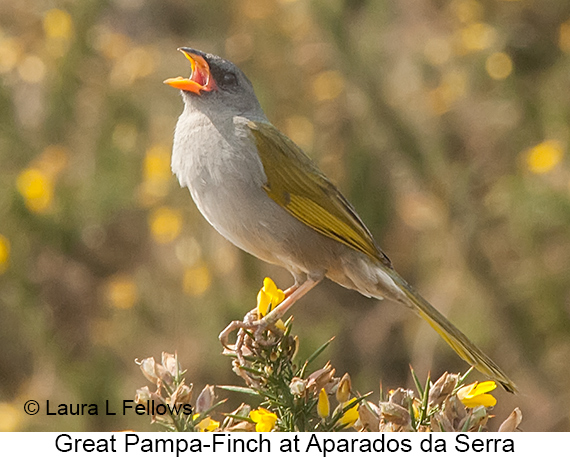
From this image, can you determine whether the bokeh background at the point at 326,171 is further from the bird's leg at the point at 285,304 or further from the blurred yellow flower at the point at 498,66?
the bird's leg at the point at 285,304

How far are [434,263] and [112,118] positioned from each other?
2.51 metres

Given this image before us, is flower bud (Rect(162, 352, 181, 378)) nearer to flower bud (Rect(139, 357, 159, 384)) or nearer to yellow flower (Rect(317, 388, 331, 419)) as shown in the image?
flower bud (Rect(139, 357, 159, 384))

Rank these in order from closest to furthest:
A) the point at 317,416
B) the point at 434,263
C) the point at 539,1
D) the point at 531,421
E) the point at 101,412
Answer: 1. the point at 317,416
2. the point at 101,412
3. the point at 531,421
4. the point at 434,263
5. the point at 539,1

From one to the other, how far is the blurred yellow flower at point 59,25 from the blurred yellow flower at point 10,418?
254cm

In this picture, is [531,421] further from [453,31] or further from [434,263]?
[453,31]

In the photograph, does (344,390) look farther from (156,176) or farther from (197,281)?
(156,176)

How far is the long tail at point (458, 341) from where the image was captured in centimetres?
235

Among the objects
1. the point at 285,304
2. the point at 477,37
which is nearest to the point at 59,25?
the point at 477,37

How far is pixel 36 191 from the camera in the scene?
16.3ft

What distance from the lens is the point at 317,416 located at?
6.26ft

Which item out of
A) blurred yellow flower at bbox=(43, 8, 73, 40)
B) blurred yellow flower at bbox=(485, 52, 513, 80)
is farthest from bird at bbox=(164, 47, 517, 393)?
blurred yellow flower at bbox=(485, 52, 513, 80)

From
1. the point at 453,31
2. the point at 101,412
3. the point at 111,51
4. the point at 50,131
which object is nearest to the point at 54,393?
the point at 101,412

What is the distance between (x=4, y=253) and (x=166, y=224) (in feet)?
3.50

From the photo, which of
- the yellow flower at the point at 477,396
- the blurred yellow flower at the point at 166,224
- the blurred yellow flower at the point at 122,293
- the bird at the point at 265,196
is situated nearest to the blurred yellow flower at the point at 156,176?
the blurred yellow flower at the point at 166,224
